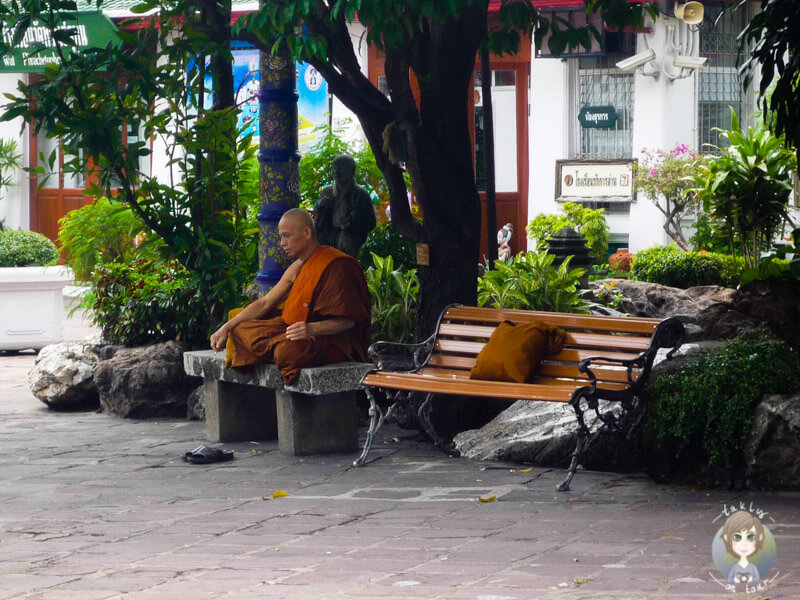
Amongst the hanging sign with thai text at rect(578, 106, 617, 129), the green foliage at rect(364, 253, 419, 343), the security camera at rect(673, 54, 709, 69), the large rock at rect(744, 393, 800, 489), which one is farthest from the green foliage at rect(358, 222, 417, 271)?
the hanging sign with thai text at rect(578, 106, 617, 129)

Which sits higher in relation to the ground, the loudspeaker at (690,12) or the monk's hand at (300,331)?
the loudspeaker at (690,12)

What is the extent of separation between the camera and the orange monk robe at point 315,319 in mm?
8062

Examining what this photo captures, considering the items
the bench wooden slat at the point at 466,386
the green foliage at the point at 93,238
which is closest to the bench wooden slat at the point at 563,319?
the bench wooden slat at the point at 466,386

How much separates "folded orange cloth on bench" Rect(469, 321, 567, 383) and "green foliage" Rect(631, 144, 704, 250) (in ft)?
33.4

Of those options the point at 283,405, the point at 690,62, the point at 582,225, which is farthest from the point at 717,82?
the point at 283,405

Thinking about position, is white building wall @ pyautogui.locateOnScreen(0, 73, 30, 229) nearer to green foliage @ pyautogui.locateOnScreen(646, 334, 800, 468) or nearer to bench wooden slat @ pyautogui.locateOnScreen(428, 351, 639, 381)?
bench wooden slat @ pyautogui.locateOnScreen(428, 351, 639, 381)

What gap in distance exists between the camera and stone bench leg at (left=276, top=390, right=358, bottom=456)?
821 cm

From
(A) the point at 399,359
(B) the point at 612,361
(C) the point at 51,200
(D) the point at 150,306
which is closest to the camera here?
(B) the point at 612,361

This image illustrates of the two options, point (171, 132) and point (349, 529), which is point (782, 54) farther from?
point (171, 132)

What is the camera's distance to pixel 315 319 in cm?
816

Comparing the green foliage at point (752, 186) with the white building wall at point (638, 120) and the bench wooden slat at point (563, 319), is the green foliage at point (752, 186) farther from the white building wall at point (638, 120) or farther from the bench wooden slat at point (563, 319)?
the bench wooden slat at point (563, 319)

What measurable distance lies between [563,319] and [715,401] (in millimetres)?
1391

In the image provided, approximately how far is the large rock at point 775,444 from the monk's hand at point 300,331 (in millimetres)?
2749

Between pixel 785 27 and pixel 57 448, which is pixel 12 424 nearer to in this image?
pixel 57 448
